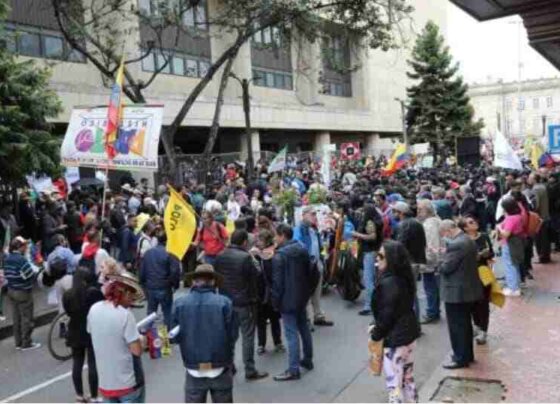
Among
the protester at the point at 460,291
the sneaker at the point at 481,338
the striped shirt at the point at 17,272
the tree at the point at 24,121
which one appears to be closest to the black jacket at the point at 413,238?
the sneaker at the point at 481,338

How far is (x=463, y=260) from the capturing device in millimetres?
7477

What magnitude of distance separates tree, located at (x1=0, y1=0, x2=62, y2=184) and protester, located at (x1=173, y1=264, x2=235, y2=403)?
8.28 metres

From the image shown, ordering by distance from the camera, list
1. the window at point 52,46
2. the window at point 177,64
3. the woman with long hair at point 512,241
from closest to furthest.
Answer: the woman with long hair at point 512,241 → the window at point 52,46 → the window at point 177,64

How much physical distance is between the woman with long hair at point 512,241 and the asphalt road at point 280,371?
7.44ft

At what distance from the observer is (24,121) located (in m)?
13.4

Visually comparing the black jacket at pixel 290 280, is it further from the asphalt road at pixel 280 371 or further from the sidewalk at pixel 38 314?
the sidewalk at pixel 38 314

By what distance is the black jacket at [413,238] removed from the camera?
8953 mm

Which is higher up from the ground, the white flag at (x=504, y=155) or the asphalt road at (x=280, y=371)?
the white flag at (x=504, y=155)

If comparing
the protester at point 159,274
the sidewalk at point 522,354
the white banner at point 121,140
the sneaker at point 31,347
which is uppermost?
the white banner at point 121,140

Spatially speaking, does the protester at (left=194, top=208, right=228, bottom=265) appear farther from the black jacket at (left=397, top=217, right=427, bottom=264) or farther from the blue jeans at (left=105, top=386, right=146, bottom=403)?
the blue jeans at (left=105, top=386, right=146, bottom=403)

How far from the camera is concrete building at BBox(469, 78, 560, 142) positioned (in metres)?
112

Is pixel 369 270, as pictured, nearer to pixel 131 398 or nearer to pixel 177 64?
pixel 131 398

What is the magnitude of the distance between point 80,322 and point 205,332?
2103mm

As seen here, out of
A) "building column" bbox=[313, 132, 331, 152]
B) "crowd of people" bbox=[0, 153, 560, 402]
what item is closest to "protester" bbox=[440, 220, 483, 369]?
"crowd of people" bbox=[0, 153, 560, 402]
